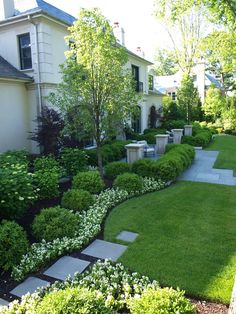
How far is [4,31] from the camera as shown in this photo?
40.0ft

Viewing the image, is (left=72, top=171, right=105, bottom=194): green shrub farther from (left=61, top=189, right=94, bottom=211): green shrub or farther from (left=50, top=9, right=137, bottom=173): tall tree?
(left=50, top=9, right=137, bottom=173): tall tree

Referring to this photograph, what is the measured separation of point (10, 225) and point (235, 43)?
307 inches

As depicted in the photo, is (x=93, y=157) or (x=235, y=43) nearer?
(x=235, y=43)

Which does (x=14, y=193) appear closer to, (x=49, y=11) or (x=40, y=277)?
(x=40, y=277)

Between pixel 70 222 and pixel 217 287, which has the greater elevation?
pixel 70 222

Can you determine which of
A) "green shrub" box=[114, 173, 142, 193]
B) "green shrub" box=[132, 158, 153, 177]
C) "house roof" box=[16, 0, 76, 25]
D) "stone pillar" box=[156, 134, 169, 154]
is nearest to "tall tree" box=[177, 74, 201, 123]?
"stone pillar" box=[156, 134, 169, 154]

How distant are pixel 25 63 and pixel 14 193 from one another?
8.81m

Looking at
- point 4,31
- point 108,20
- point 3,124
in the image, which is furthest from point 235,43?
point 4,31

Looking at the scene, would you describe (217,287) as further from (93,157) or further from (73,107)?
(93,157)

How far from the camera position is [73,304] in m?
3.03

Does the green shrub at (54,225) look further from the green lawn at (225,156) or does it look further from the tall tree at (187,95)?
the tall tree at (187,95)

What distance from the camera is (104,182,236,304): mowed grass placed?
4.03 meters

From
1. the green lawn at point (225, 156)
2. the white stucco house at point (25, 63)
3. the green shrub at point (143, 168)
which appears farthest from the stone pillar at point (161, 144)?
the green shrub at point (143, 168)

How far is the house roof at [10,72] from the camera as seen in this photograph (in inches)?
426
